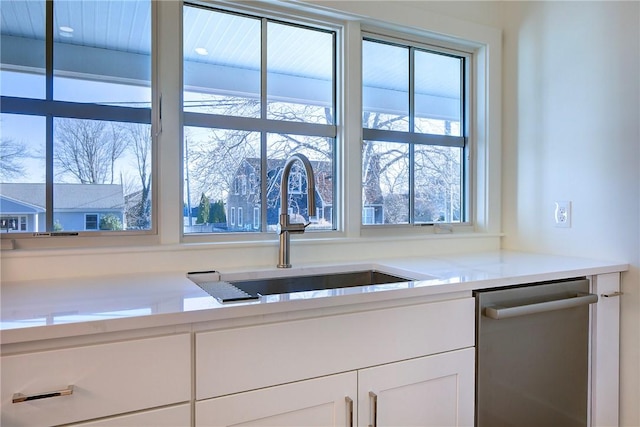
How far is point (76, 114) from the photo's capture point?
1369 mm

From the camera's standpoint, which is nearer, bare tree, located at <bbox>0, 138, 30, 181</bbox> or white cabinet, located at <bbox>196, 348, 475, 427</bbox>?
white cabinet, located at <bbox>196, 348, 475, 427</bbox>

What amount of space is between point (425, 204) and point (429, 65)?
2.37 ft

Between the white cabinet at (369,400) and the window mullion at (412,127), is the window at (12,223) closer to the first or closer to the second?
the white cabinet at (369,400)

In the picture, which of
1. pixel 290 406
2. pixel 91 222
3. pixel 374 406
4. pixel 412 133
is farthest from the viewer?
pixel 412 133

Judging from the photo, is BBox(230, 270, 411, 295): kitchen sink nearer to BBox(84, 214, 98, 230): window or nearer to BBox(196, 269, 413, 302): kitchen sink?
BBox(196, 269, 413, 302): kitchen sink

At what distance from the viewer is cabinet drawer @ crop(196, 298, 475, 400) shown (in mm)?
921

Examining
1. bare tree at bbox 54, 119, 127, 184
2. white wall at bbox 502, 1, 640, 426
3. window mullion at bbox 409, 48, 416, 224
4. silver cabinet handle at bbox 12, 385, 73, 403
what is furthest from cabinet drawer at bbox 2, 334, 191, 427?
white wall at bbox 502, 1, 640, 426

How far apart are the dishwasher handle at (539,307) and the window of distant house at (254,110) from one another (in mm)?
777

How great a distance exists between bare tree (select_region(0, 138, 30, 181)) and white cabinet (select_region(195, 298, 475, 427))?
0.91 m

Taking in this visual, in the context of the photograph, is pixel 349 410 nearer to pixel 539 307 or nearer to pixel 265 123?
pixel 539 307

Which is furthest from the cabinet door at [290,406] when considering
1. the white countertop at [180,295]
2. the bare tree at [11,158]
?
the bare tree at [11,158]

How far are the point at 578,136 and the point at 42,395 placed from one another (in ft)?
6.64

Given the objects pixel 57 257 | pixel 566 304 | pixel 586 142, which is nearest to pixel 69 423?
pixel 57 257

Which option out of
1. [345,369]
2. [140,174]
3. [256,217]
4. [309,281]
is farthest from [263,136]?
[345,369]
